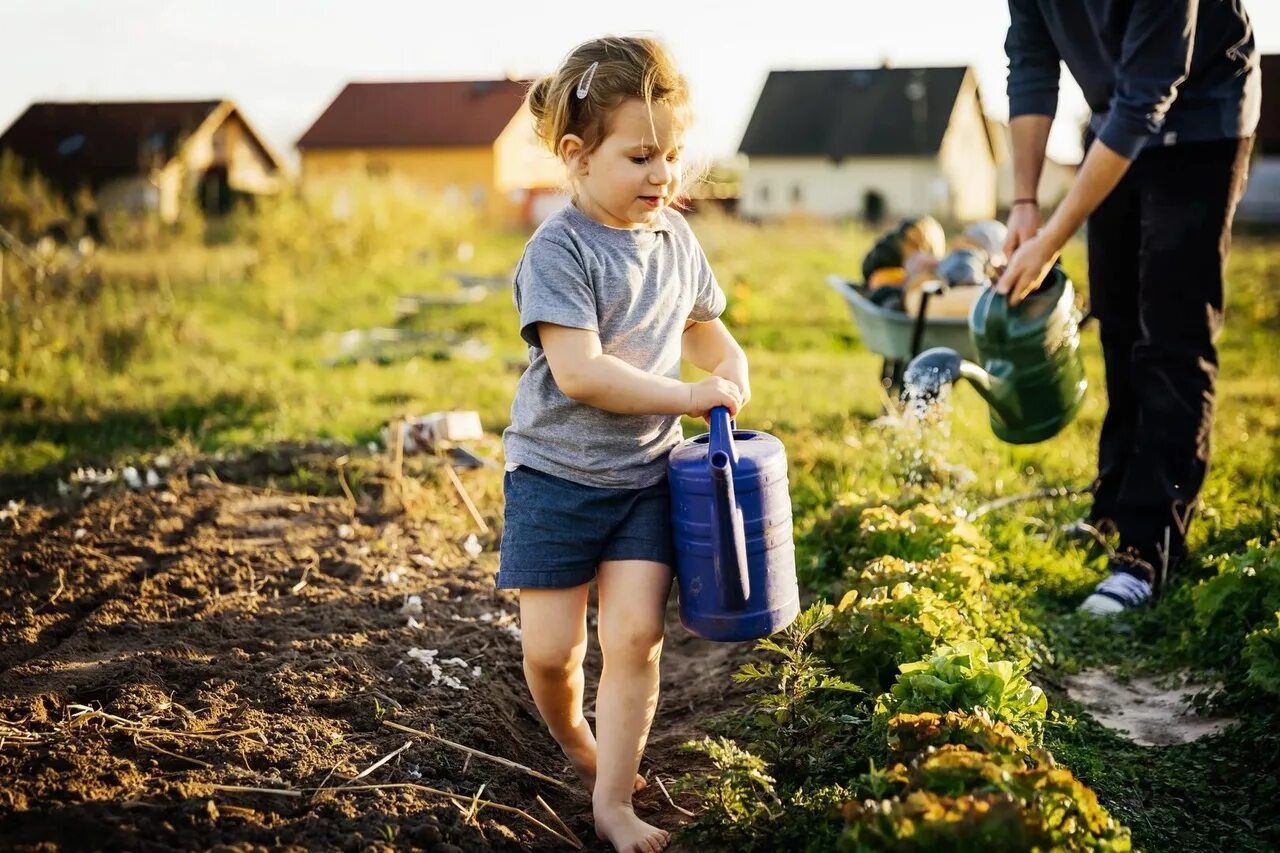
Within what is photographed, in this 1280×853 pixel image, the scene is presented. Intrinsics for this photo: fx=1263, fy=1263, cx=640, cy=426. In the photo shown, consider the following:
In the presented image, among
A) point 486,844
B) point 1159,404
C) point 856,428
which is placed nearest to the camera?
point 486,844

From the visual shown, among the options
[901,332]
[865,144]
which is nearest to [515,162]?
[865,144]

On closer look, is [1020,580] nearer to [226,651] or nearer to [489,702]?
[489,702]

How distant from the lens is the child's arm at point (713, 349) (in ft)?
8.85

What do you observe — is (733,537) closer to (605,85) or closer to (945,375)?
(605,85)

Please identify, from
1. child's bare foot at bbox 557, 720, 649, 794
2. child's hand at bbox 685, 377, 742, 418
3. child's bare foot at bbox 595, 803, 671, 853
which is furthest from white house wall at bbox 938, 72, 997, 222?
child's bare foot at bbox 595, 803, 671, 853

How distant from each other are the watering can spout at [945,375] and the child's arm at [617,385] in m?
1.33

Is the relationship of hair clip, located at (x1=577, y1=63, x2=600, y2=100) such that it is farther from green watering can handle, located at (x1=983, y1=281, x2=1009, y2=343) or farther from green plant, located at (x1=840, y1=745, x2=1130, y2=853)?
green watering can handle, located at (x1=983, y1=281, x2=1009, y2=343)

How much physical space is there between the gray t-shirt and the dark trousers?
6.23ft

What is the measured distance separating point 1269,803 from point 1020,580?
146 centimetres

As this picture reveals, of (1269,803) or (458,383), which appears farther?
(458,383)

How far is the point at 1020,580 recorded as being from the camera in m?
4.00

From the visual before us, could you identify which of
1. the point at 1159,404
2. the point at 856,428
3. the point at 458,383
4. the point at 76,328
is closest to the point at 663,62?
the point at 1159,404

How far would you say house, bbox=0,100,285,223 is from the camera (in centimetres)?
2706

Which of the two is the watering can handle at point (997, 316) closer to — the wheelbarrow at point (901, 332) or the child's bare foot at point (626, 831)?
the wheelbarrow at point (901, 332)
